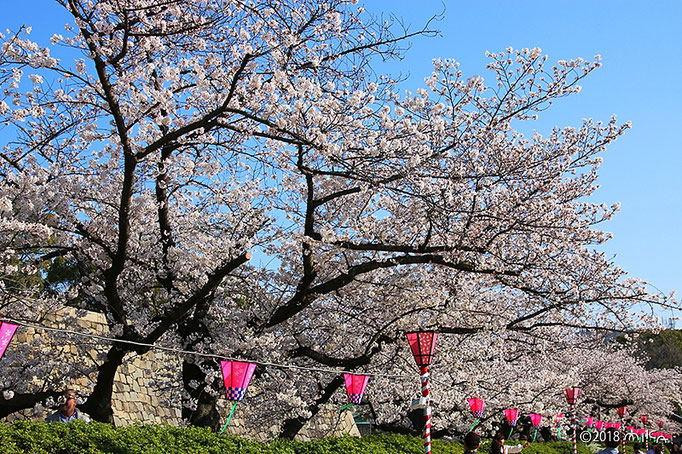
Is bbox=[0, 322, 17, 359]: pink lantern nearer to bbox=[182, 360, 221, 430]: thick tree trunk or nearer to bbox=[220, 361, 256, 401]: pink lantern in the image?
bbox=[220, 361, 256, 401]: pink lantern

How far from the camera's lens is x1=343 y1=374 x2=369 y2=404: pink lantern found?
9172 millimetres

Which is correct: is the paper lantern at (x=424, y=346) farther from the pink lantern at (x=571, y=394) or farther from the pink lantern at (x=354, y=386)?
the pink lantern at (x=571, y=394)

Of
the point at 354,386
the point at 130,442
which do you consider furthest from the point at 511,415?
the point at 130,442

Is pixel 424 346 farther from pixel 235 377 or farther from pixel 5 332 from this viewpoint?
pixel 5 332

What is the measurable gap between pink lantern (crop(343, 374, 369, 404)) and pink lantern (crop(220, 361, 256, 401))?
1999 mm

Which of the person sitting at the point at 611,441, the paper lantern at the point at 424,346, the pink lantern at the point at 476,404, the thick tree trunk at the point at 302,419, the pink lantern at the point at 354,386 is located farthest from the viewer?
the pink lantern at the point at 476,404

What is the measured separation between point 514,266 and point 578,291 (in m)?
1.07

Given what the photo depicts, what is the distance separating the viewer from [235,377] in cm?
760

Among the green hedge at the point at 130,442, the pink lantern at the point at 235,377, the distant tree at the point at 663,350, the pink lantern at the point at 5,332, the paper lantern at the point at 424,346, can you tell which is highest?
the distant tree at the point at 663,350

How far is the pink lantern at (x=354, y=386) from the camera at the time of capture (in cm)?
917

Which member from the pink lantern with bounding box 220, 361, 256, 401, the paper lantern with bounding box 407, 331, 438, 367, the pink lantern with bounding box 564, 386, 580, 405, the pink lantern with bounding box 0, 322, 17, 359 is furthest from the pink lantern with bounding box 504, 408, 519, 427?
the pink lantern with bounding box 0, 322, 17, 359

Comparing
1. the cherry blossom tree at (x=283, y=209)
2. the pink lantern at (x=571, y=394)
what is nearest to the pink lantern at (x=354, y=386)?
the cherry blossom tree at (x=283, y=209)

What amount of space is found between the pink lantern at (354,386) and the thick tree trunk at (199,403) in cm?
215

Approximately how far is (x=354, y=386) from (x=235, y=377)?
2.35 metres
